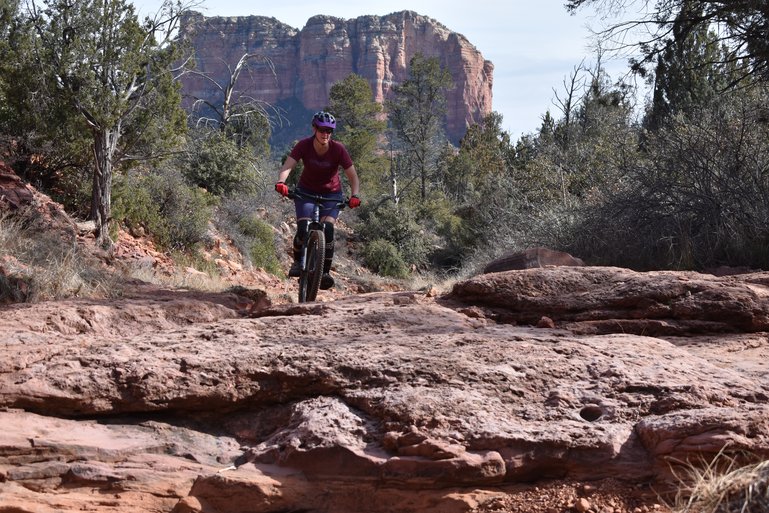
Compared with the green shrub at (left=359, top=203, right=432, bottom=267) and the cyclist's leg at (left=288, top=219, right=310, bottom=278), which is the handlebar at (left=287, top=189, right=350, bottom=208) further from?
the green shrub at (left=359, top=203, right=432, bottom=267)

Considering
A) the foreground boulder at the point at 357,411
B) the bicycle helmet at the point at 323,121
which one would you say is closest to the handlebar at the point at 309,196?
the bicycle helmet at the point at 323,121

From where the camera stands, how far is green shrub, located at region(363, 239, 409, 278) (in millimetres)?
22547

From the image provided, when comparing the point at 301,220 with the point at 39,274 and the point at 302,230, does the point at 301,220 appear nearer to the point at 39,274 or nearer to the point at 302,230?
the point at 302,230

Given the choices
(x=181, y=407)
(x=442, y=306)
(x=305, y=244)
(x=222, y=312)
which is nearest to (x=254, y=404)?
(x=181, y=407)

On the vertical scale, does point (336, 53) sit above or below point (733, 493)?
above

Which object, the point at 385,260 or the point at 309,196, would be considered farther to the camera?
the point at 385,260

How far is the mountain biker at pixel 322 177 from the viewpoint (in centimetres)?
693

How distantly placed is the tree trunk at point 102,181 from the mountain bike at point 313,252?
22.9ft

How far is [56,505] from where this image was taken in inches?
132

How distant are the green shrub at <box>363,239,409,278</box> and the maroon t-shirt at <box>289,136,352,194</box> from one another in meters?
15.2

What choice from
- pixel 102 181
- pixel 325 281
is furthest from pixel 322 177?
pixel 102 181

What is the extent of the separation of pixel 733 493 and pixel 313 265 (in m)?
4.61

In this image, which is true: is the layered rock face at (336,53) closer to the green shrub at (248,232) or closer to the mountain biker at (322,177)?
the green shrub at (248,232)

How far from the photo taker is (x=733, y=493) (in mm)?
2848
